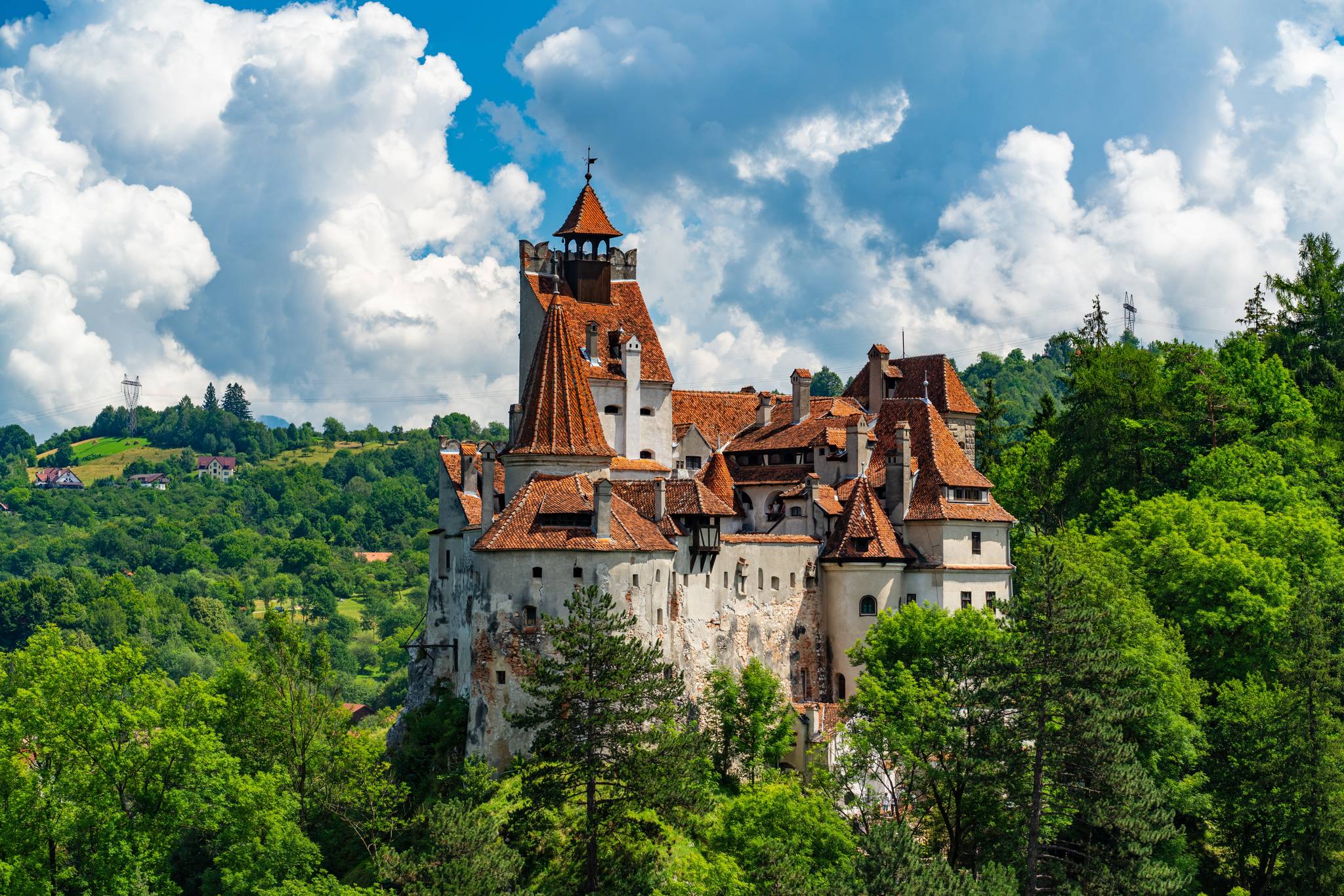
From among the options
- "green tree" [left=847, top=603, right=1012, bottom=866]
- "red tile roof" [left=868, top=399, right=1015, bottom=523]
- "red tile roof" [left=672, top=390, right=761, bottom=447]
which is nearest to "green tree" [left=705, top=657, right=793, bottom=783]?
"green tree" [left=847, top=603, right=1012, bottom=866]

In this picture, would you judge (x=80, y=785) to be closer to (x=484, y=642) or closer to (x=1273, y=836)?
(x=484, y=642)

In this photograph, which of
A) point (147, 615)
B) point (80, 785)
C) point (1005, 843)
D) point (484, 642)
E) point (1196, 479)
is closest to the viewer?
point (1005, 843)

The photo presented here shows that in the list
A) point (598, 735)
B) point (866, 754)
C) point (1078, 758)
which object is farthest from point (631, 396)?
point (1078, 758)

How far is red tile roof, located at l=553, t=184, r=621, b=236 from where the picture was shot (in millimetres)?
80562

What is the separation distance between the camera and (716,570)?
6919cm

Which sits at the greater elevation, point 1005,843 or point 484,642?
point 484,642

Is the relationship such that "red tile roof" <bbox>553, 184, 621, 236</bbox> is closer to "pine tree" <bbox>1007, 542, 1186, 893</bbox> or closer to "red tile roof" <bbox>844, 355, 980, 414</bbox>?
"red tile roof" <bbox>844, 355, 980, 414</bbox>

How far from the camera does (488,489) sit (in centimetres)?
6806

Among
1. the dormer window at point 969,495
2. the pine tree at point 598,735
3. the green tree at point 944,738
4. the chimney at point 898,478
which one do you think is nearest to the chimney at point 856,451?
the chimney at point 898,478

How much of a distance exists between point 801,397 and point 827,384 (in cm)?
10490

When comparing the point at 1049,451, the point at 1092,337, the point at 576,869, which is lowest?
the point at 576,869

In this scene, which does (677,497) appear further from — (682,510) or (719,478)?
(719,478)

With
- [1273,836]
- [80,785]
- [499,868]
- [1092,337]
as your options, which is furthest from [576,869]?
[1092,337]

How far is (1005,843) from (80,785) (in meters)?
39.1
